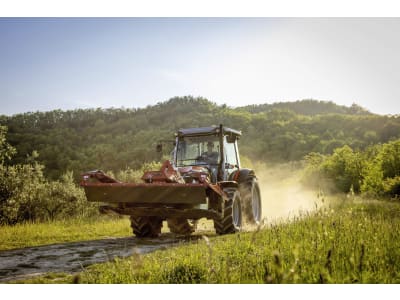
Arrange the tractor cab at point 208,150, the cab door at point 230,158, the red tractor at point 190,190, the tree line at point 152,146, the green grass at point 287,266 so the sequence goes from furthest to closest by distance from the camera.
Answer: the tree line at point 152,146
the cab door at point 230,158
the tractor cab at point 208,150
the red tractor at point 190,190
the green grass at point 287,266

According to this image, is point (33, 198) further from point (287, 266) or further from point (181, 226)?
point (287, 266)

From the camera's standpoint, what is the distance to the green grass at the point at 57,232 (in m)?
8.23

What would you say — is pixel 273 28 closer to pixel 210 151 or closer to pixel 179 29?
pixel 179 29

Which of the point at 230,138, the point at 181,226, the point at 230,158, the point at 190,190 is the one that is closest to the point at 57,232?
the point at 181,226

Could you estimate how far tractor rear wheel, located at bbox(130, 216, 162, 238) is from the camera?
8.75 meters

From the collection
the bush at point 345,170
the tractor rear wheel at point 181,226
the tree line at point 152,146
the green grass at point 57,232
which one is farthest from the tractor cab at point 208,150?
the bush at point 345,170

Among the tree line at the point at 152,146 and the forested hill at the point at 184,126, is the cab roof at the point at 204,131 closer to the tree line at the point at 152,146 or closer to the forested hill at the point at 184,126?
the tree line at the point at 152,146

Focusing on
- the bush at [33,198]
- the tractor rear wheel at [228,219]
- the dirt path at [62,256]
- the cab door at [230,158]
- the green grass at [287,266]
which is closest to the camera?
the green grass at [287,266]

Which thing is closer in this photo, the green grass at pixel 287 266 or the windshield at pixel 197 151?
the green grass at pixel 287 266

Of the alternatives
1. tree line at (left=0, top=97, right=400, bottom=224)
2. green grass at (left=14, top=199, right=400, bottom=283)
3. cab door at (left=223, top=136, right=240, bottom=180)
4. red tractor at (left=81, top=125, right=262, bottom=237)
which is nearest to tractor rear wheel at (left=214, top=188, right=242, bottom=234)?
red tractor at (left=81, top=125, right=262, bottom=237)

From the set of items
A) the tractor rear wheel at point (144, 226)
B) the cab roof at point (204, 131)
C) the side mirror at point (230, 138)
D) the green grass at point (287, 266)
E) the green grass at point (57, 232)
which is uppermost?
the cab roof at point (204, 131)

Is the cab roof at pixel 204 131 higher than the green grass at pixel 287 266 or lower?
higher
